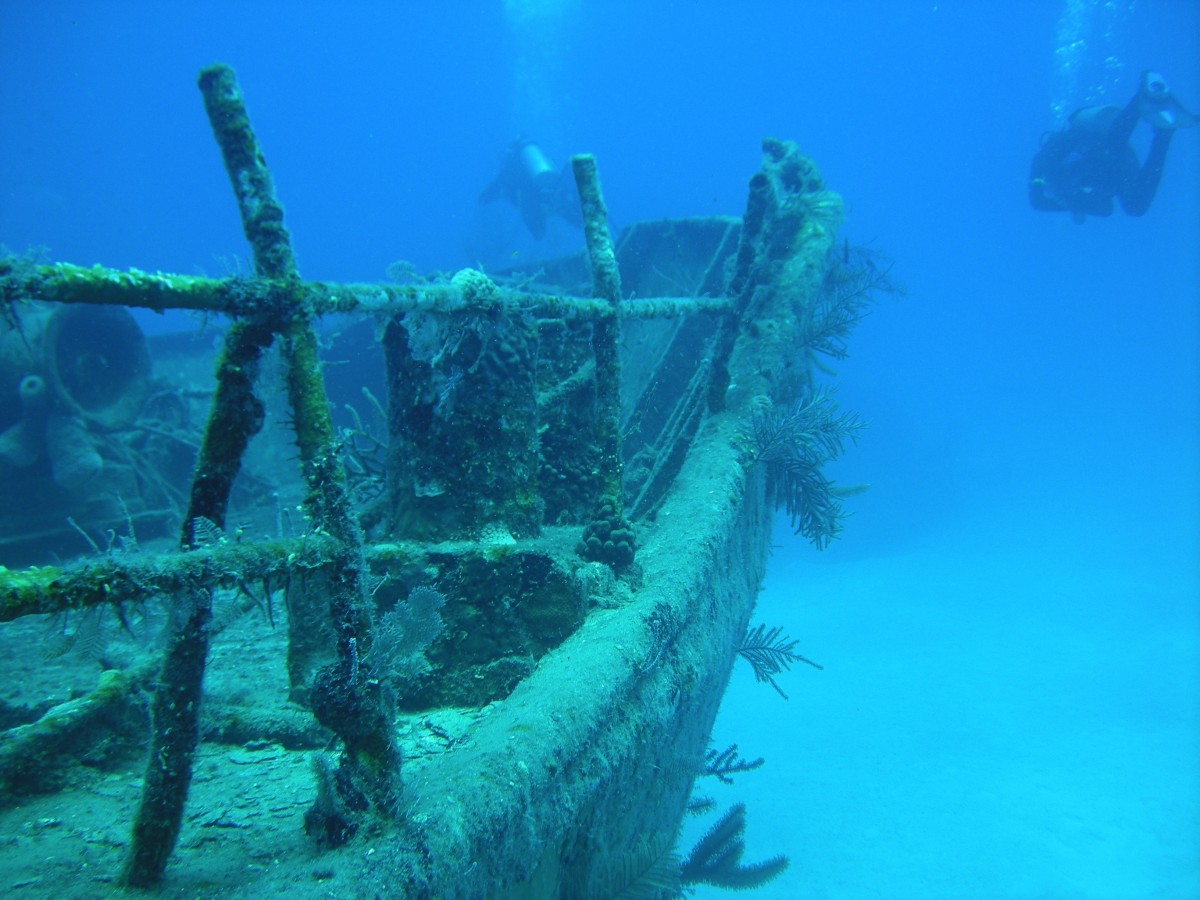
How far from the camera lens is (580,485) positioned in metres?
3.53

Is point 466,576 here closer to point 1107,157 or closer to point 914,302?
point 1107,157

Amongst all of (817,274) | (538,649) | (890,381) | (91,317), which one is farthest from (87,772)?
(890,381)

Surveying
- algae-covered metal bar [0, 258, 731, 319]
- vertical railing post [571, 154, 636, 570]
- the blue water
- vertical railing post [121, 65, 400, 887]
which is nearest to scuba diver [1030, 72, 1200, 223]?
the blue water

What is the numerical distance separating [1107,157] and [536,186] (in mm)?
14199

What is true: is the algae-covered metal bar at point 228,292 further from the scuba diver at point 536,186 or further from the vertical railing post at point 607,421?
the scuba diver at point 536,186

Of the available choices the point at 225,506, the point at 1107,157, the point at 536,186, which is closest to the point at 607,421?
the point at 225,506

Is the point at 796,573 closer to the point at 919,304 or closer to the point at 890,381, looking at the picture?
the point at 890,381

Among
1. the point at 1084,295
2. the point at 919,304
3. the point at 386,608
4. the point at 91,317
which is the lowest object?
the point at 386,608

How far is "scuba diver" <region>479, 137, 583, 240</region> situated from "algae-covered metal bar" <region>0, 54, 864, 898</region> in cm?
1630

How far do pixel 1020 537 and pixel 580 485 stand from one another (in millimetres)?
36399

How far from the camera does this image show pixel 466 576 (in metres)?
2.50

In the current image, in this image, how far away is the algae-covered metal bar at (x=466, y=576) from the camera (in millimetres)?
1480

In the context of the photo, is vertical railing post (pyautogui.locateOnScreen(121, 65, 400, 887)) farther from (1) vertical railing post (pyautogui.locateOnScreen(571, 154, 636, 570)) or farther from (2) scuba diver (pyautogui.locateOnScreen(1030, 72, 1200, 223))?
(2) scuba diver (pyautogui.locateOnScreen(1030, 72, 1200, 223))

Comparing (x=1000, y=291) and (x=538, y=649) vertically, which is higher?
(x=1000, y=291)
